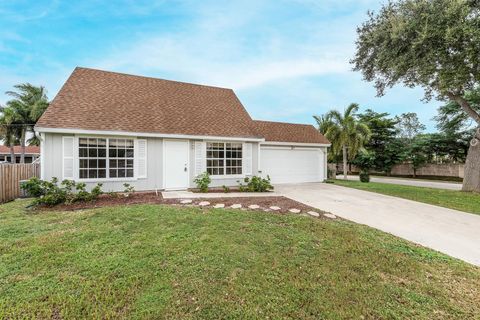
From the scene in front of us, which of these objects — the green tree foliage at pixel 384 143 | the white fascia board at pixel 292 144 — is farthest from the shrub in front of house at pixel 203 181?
the green tree foliage at pixel 384 143

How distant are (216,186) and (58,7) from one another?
9906 millimetres

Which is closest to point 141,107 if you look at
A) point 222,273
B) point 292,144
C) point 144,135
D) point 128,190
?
point 144,135

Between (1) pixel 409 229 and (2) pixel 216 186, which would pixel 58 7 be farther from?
(1) pixel 409 229

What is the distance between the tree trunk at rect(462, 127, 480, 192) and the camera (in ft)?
37.6

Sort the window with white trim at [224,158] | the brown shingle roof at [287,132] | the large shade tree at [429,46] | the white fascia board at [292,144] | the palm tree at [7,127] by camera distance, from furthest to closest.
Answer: the palm tree at [7,127]
the brown shingle roof at [287,132]
the white fascia board at [292,144]
the window with white trim at [224,158]
the large shade tree at [429,46]

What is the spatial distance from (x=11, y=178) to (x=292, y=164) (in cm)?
1356

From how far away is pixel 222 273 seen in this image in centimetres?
325

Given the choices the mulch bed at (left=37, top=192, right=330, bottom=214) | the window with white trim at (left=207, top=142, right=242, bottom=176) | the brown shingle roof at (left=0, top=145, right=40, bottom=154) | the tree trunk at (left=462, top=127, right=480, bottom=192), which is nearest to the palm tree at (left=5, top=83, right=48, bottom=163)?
the brown shingle roof at (left=0, top=145, right=40, bottom=154)

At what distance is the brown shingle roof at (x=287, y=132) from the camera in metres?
14.5

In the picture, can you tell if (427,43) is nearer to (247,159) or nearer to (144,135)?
(247,159)

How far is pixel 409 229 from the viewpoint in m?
5.61

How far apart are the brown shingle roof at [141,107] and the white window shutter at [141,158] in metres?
0.56

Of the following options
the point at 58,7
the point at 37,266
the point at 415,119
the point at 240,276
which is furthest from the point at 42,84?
the point at 415,119

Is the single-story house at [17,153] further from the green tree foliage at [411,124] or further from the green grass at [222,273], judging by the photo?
the green tree foliage at [411,124]
